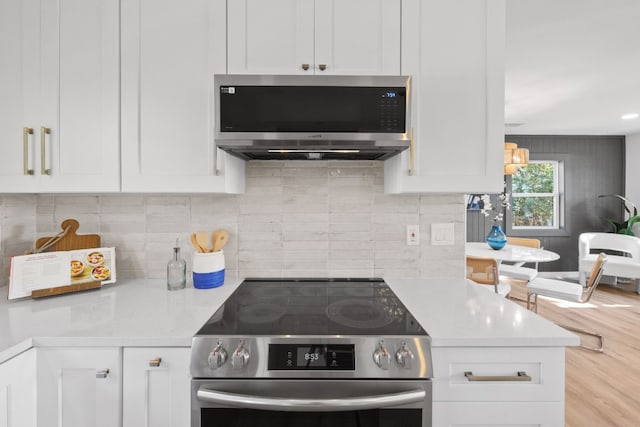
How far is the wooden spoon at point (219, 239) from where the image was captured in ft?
5.39

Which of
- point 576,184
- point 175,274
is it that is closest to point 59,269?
point 175,274

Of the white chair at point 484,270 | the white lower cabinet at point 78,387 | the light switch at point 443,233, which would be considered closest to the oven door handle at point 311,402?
the white lower cabinet at point 78,387

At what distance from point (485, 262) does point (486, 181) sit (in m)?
1.63

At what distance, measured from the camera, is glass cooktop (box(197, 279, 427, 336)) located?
43.1 inches

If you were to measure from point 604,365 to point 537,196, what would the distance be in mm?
3777

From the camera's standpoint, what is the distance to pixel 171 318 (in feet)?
3.89

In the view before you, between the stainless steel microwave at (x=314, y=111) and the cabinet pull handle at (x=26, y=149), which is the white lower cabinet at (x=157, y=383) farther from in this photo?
the cabinet pull handle at (x=26, y=149)

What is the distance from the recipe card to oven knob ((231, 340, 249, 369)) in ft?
3.05

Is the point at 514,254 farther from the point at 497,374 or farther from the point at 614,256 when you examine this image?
the point at 497,374

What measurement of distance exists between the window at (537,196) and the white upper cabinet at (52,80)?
6145 mm

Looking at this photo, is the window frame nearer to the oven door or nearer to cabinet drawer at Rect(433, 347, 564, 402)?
cabinet drawer at Rect(433, 347, 564, 402)

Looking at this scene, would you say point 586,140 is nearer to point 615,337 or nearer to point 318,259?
point 615,337

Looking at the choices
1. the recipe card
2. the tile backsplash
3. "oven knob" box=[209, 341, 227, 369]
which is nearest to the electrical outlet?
the tile backsplash

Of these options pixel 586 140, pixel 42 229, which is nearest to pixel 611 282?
pixel 586 140
